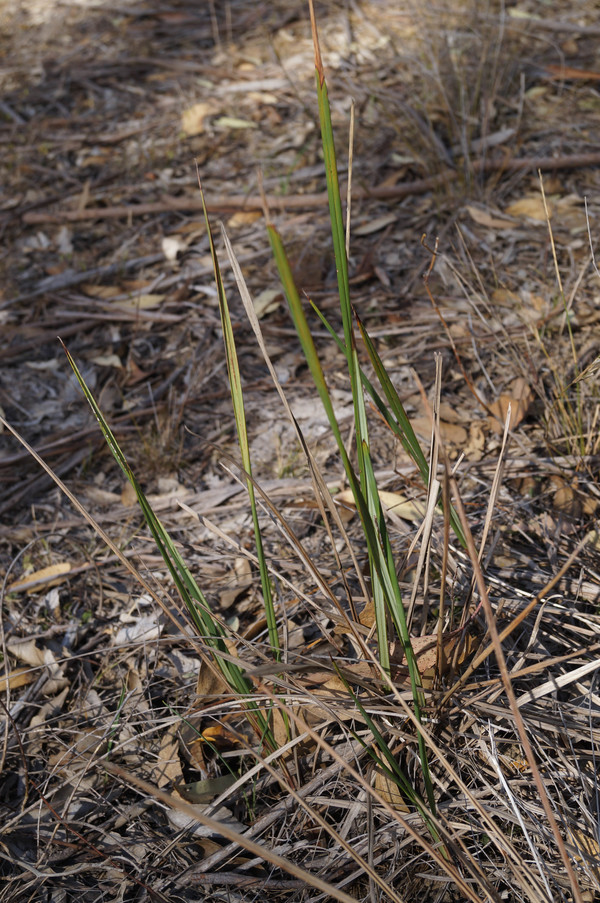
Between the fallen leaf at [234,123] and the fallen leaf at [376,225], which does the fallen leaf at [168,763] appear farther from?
the fallen leaf at [234,123]

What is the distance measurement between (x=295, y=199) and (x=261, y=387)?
0.90m

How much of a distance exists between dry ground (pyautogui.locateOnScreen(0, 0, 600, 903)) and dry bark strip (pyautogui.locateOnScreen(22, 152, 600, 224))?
0.01m

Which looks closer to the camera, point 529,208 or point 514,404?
point 514,404

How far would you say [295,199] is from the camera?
235 centimetres

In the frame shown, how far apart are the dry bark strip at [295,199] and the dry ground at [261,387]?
0.01 meters

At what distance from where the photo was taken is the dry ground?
988mm

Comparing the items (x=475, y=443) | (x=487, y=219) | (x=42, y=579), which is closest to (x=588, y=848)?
(x=475, y=443)

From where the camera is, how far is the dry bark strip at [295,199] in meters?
2.14

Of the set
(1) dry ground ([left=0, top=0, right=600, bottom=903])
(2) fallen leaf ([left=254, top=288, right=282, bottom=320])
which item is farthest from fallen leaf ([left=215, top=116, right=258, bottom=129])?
(2) fallen leaf ([left=254, top=288, right=282, bottom=320])

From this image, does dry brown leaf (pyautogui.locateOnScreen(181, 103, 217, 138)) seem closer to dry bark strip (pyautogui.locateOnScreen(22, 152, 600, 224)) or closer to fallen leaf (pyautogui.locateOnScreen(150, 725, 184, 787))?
dry bark strip (pyautogui.locateOnScreen(22, 152, 600, 224))

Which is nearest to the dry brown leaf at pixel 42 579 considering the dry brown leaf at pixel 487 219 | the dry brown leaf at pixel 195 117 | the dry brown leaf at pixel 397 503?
the dry brown leaf at pixel 397 503

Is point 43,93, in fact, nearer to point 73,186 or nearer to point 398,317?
point 73,186

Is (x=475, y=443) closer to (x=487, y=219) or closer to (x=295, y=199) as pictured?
(x=487, y=219)

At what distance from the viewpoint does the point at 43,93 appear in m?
3.18
